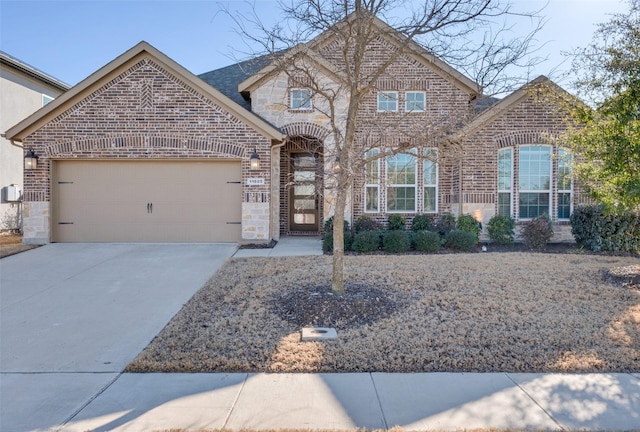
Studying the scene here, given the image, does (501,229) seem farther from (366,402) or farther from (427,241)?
(366,402)

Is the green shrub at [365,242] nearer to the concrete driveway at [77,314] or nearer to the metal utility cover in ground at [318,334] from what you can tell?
the concrete driveway at [77,314]

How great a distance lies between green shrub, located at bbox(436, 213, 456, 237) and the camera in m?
11.5

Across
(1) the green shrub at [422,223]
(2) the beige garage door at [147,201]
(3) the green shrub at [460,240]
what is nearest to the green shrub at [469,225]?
(3) the green shrub at [460,240]

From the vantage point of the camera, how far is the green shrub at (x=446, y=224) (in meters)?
11.5

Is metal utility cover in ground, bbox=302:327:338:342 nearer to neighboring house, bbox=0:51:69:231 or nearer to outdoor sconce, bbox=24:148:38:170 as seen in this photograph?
outdoor sconce, bbox=24:148:38:170

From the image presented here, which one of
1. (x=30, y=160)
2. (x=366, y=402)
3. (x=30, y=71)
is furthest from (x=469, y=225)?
(x=30, y=71)

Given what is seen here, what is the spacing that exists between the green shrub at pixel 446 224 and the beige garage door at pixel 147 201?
5719 millimetres

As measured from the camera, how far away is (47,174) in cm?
1095

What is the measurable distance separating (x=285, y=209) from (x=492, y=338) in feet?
30.4

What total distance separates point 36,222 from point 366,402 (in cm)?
1109

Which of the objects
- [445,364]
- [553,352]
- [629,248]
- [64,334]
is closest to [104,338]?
[64,334]

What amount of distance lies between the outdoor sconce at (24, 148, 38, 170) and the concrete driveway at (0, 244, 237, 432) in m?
2.30

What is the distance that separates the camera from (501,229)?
438 inches

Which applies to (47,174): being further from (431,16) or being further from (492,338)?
(492,338)
